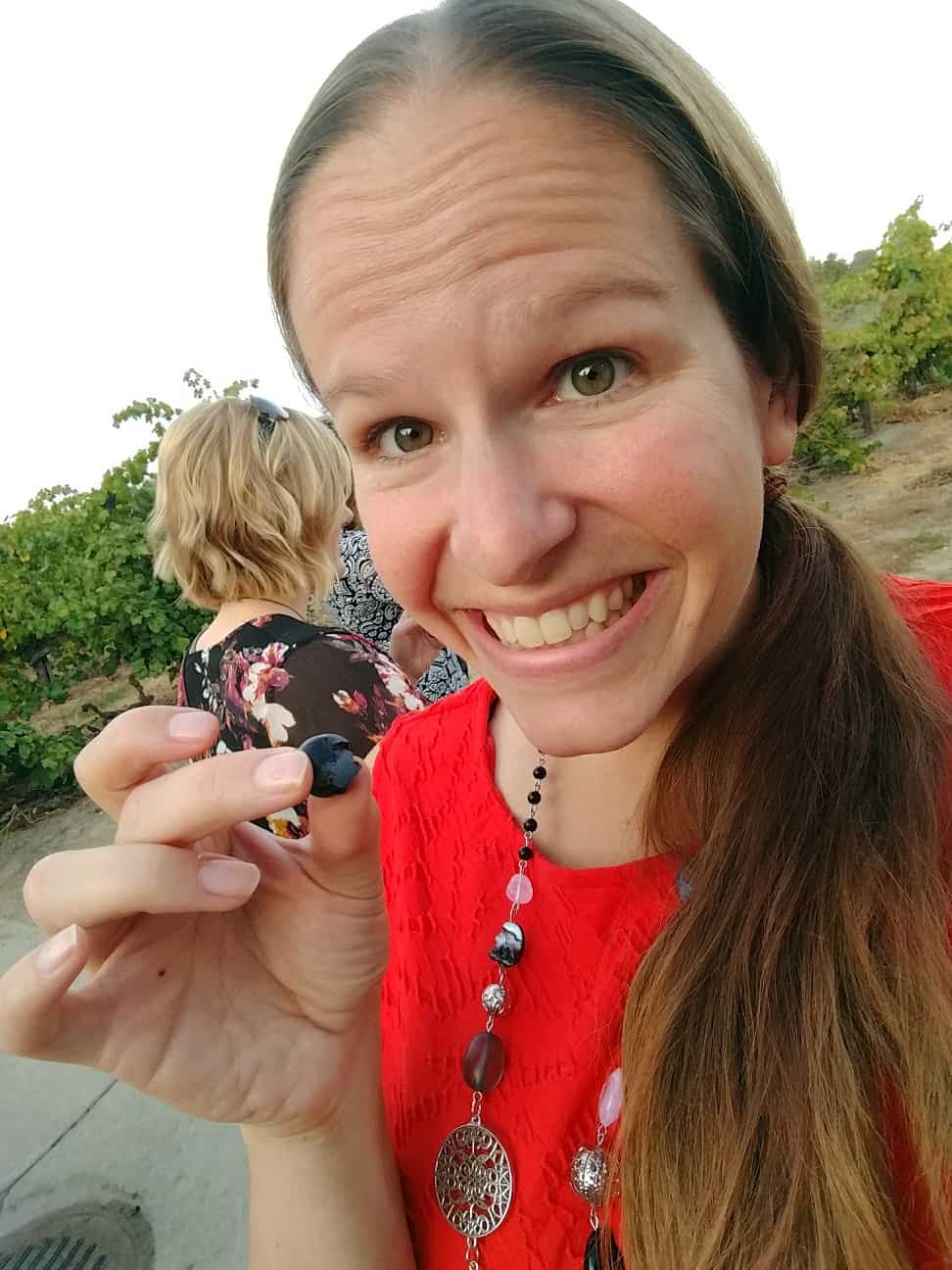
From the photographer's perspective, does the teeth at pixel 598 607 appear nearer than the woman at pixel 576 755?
No

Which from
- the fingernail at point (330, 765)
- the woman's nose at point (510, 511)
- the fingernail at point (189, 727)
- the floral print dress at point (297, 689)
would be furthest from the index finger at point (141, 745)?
the floral print dress at point (297, 689)

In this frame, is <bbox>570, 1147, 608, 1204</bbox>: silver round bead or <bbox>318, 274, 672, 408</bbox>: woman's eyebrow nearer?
<bbox>318, 274, 672, 408</bbox>: woman's eyebrow

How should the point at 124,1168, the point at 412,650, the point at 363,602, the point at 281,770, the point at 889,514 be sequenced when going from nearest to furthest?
the point at 281,770 < the point at 124,1168 < the point at 412,650 < the point at 363,602 < the point at 889,514

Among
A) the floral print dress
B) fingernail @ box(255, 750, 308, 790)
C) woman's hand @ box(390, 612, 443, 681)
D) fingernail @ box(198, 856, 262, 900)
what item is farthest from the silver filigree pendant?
woman's hand @ box(390, 612, 443, 681)

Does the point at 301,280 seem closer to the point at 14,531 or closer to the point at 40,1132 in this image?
the point at 40,1132

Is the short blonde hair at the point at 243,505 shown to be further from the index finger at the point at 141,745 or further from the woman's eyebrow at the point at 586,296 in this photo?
the woman's eyebrow at the point at 586,296

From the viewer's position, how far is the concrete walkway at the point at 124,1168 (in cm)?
222

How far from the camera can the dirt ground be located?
15.5ft

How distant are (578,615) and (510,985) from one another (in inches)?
22.0

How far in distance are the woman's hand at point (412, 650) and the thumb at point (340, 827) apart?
2216 millimetres

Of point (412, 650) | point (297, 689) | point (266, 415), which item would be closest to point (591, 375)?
point (297, 689)

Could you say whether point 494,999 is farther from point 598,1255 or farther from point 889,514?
point 889,514

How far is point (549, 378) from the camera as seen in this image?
86 cm

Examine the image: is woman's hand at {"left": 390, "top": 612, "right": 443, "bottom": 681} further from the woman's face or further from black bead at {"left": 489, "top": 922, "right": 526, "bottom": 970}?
the woman's face
